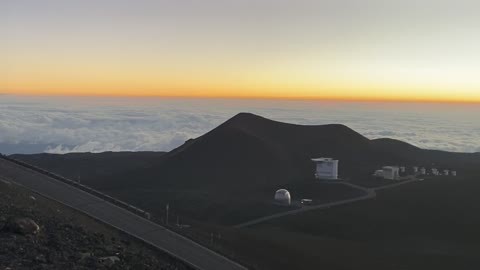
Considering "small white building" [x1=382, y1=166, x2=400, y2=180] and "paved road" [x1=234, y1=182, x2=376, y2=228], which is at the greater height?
"small white building" [x1=382, y1=166, x2=400, y2=180]

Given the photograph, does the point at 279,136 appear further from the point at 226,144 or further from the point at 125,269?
the point at 125,269

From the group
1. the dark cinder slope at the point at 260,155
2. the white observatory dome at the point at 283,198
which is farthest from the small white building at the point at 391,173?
the white observatory dome at the point at 283,198

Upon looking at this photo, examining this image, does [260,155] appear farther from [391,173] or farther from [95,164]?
[95,164]

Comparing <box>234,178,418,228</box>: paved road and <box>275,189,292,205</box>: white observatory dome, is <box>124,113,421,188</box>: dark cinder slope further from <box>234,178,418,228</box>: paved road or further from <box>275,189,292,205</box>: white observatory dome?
<box>275,189,292,205</box>: white observatory dome

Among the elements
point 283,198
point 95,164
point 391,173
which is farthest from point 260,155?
point 95,164

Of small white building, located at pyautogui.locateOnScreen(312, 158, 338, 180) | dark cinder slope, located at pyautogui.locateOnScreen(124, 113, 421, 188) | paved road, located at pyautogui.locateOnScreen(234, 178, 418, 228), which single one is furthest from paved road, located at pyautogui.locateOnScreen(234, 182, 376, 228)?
dark cinder slope, located at pyautogui.locateOnScreen(124, 113, 421, 188)

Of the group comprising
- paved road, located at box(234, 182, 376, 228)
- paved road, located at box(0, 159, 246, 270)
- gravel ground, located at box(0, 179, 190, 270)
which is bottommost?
paved road, located at box(234, 182, 376, 228)

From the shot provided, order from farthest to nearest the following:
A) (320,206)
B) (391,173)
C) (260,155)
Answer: (260,155) < (391,173) < (320,206)

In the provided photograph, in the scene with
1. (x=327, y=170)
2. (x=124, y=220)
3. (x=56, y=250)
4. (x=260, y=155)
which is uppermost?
(x=56, y=250)

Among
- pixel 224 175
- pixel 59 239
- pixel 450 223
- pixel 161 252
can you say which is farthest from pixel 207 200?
pixel 59 239

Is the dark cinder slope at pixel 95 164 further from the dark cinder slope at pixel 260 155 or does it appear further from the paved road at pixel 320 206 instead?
the paved road at pixel 320 206
